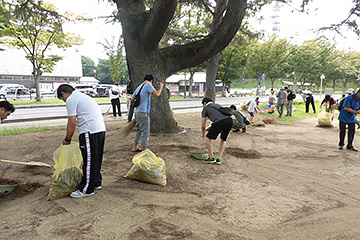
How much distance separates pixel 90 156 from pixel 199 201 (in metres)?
1.70

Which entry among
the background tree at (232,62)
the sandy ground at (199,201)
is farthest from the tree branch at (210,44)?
the background tree at (232,62)

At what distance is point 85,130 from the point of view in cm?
322

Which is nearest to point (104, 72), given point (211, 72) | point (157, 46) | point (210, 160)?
point (211, 72)

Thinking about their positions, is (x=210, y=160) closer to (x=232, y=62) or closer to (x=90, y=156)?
(x=90, y=156)

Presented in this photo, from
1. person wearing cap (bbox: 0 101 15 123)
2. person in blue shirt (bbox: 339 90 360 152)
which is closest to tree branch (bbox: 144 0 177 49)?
person wearing cap (bbox: 0 101 15 123)

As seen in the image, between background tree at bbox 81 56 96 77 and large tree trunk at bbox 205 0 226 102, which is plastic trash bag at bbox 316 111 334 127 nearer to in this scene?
large tree trunk at bbox 205 0 226 102

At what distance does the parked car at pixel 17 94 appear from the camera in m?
22.9

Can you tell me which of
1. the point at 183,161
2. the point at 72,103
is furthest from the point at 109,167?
the point at 72,103

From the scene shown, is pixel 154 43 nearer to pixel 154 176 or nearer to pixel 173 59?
pixel 173 59

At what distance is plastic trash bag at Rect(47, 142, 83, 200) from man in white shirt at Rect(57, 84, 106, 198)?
96mm

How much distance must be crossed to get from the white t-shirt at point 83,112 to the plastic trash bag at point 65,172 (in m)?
0.37

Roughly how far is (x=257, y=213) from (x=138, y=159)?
78.1 inches

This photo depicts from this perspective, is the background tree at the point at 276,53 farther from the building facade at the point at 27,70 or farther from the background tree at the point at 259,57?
the building facade at the point at 27,70

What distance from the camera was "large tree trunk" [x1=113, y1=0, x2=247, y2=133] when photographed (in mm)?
6180
